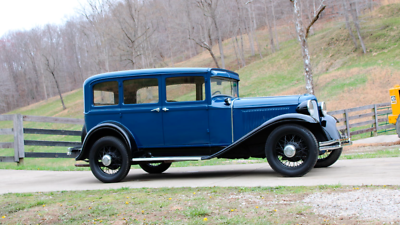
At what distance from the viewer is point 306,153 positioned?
5.88 metres

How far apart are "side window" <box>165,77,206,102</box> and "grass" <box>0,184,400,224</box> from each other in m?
2.03

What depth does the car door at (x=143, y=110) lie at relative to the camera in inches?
267

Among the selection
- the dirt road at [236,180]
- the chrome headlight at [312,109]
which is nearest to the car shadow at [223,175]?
the dirt road at [236,180]

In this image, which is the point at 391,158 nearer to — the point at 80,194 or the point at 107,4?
the point at 80,194

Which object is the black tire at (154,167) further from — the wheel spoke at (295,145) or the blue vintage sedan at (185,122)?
the wheel spoke at (295,145)

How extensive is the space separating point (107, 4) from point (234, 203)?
3384 centimetres

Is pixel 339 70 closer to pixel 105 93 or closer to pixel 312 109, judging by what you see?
pixel 312 109

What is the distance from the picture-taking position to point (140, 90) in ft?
22.7

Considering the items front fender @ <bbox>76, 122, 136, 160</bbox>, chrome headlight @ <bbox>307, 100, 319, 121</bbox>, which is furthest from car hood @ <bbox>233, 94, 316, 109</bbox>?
front fender @ <bbox>76, 122, 136, 160</bbox>

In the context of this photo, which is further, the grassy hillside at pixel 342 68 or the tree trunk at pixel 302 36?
the grassy hillside at pixel 342 68

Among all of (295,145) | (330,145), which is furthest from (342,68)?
(295,145)

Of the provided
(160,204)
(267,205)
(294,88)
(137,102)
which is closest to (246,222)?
(267,205)

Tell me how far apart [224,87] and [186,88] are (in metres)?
0.80

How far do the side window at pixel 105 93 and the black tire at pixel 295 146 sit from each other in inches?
124
